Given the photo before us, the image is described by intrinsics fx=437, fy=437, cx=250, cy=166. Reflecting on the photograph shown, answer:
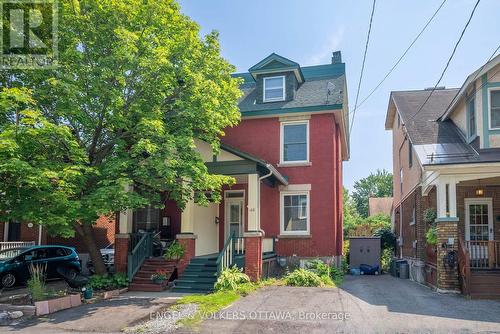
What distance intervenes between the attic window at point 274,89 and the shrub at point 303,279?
7.85 metres

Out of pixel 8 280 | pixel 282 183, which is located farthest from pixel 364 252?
pixel 8 280

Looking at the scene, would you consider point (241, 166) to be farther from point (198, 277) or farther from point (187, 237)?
point (198, 277)

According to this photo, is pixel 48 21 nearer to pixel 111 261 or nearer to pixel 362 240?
pixel 111 261

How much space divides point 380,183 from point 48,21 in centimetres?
7291

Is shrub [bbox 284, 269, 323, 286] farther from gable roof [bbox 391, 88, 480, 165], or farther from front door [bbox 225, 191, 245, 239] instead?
gable roof [bbox 391, 88, 480, 165]

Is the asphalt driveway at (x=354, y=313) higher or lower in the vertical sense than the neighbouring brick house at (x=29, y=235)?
lower

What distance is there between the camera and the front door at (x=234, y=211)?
710 inches

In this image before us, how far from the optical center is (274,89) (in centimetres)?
1914

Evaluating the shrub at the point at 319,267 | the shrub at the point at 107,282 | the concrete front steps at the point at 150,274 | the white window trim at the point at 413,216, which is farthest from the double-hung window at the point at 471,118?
the shrub at the point at 107,282

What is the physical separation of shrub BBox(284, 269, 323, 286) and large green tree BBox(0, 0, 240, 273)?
A: 157 inches

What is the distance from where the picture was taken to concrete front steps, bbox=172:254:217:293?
13.5 meters

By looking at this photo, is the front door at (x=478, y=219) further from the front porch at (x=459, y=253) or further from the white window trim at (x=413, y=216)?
the white window trim at (x=413, y=216)

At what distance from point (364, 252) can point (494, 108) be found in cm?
960

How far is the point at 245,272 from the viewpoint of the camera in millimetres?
14062
